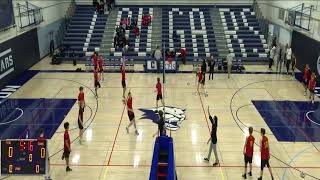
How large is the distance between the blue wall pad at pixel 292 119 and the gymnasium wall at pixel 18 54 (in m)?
14.1

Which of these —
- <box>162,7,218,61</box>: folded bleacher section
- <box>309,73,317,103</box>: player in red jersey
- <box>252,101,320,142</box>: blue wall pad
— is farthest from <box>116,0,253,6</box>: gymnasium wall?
<box>252,101,320,142</box>: blue wall pad

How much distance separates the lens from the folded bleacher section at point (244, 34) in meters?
27.6

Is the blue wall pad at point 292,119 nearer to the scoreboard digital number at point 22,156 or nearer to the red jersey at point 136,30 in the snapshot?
the scoreboard digital number at point 22,156

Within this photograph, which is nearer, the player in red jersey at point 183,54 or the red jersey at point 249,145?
the red jersey at point 249,145

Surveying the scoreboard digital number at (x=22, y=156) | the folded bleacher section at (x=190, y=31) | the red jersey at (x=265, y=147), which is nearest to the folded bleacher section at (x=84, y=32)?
the folded bleacher section at (x=190, y=31)

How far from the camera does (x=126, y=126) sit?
15.3 metres

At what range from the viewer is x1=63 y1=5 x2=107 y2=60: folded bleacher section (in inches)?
1118

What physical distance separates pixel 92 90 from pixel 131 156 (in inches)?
329

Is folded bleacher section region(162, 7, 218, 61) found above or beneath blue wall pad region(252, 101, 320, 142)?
above

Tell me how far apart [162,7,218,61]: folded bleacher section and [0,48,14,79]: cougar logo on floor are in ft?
36.6

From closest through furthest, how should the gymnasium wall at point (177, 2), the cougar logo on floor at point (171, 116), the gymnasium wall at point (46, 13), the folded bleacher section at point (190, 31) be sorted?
the cougar logo on floor at point (171, 116)
the gymnasium wall at point (46, 13)
the folded bleacher section at point (190, 31)
the gymnasium wall at point (177, 2)

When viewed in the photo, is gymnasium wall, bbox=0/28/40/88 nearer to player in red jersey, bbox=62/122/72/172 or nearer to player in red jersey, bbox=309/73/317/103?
player in red jersey, bbox=62/122/72/172

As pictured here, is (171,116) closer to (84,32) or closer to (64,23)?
(84,32)

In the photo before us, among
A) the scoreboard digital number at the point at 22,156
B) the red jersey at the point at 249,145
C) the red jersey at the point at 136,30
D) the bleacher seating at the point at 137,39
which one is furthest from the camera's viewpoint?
the red jersey at the point at 136,30
